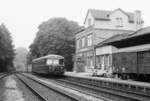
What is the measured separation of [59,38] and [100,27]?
18707mm

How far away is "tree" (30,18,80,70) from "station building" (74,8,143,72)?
13.6 m

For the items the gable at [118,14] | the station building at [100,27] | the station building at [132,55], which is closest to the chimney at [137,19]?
the station building at [100,27]

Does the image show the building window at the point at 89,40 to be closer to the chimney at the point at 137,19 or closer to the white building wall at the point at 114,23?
the white building wall at the point at 114,23

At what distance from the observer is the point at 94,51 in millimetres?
38531

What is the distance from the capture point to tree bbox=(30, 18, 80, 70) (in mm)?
56406

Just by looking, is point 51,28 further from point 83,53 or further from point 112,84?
point 112,84

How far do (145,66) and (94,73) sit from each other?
38.5 feet

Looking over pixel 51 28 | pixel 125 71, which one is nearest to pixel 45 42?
pixel 51 28

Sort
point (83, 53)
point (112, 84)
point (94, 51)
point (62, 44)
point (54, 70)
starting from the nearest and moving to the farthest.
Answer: point (112, 84), point (54, 70), point (94, 51), point (83, 53), point (62, 44)

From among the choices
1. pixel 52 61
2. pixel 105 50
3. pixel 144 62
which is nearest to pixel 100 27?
pixel 105 50

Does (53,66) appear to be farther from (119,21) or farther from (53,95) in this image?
(53,95)

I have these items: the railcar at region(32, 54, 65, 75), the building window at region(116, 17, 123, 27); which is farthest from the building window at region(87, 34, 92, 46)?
the railcar at region(32, 54, 65, 75)

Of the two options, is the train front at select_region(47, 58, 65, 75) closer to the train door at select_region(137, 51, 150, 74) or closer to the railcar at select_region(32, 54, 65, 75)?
the railcar at select_region(32, 54, 65, 75)

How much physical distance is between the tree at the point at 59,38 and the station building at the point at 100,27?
13592 mm
